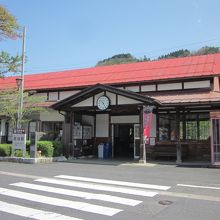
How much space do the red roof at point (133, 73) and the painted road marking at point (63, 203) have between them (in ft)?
41.7

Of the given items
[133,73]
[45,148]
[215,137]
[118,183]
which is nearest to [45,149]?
[45,148]

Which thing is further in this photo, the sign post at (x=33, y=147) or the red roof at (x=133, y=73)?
the red roof at (x=133, y=73)

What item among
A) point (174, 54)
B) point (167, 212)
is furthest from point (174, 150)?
point (174, 54)

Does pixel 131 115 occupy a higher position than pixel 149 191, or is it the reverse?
pixel 131 115

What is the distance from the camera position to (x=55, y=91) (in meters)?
24.6

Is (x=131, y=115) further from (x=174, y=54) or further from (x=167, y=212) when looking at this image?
(x=174, y=54)

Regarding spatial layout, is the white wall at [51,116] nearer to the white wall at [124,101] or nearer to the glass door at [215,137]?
the white wall at [124,101]

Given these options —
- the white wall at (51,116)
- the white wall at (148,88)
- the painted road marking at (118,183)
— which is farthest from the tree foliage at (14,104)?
the painted road marking at (118,183)

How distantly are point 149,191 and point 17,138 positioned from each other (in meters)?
11.1

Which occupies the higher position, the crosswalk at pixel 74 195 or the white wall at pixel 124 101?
the white wall at pixel 124 101

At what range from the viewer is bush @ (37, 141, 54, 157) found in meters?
18.6

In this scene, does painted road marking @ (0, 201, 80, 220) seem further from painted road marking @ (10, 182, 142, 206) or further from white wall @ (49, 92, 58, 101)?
white wall @ (49, 92, 58, 101)

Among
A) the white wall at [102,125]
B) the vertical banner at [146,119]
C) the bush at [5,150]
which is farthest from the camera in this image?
the white wall at [102,125]

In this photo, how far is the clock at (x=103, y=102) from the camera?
733 inches
